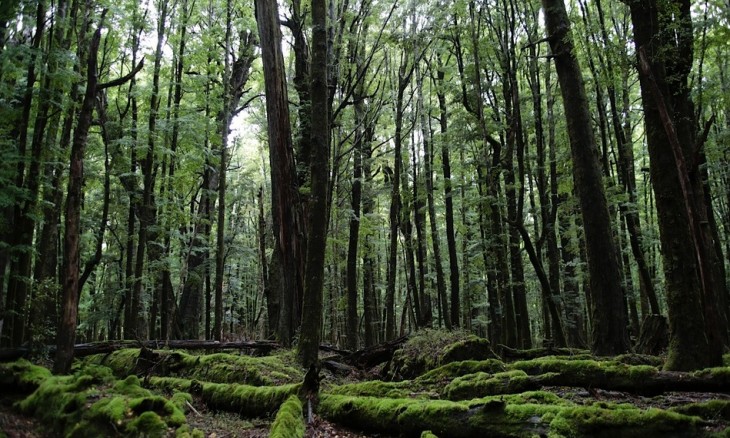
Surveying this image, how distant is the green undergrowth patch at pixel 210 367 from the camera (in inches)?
324

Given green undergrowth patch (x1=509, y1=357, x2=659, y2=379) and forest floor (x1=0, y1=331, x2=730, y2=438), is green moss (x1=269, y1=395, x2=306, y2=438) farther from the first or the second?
green undergrowth patch (x1=509, y1=357, x2=659, y2=379)

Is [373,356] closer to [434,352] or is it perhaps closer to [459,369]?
[434,352]

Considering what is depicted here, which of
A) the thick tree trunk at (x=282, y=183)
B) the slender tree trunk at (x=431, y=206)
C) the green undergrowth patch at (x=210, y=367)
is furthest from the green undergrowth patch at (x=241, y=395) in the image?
the slender tree trunk at (x=431, y=206)

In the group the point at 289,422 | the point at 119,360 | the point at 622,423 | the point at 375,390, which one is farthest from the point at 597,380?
the point at 119,360

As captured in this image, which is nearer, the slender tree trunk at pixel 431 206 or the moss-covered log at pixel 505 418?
the moss-covered log at pixel 505 418

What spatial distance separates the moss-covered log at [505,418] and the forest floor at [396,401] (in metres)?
0.01

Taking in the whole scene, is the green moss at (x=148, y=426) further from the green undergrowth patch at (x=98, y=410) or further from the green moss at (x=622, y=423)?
the green moss at (x=622, y=423)

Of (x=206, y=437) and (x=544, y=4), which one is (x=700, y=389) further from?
(x=544, y=4)

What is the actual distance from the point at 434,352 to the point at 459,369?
3.97 feet

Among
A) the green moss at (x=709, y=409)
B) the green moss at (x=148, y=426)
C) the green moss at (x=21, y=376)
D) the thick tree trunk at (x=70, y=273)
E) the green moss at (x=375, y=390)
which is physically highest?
the thick tree trunk at (x=70, y=273)

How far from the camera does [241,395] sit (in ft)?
24.2

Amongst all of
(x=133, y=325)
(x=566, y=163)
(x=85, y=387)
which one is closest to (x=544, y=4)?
(x=566, y=163)

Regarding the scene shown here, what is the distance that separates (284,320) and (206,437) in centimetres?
651

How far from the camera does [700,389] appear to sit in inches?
237
